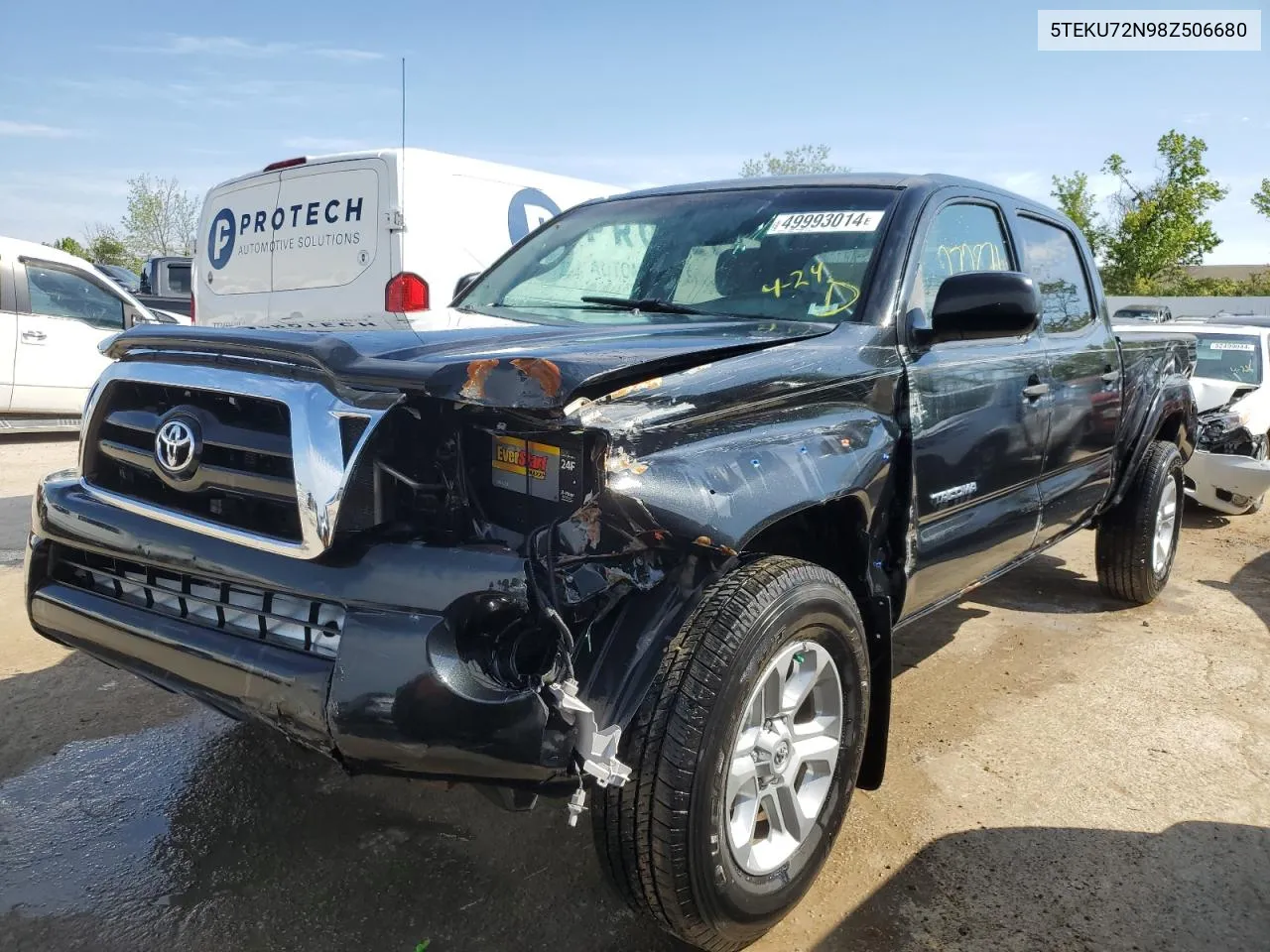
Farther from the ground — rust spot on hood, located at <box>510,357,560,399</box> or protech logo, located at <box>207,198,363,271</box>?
protech logo, located at <box>207,198,363,271</box>

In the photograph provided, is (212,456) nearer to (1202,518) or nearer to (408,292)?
(408,292)

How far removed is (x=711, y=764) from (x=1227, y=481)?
668 cm

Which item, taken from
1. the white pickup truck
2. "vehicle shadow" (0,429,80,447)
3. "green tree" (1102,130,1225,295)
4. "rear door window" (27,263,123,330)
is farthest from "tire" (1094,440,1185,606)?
"green tree" (1102,130,1225,295)

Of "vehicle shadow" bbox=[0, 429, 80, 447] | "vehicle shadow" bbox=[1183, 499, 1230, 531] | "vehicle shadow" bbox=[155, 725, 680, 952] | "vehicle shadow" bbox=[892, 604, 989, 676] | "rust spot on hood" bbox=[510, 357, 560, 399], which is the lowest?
"vehicle shadow" bbox=[155, 725, 680, 952]

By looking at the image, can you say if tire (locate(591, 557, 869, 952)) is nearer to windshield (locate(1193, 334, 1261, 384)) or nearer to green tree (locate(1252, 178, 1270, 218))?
windshield (locate(1193, 334, 1261, 384))

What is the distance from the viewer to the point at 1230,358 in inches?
366

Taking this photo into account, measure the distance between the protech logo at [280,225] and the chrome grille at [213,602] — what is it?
4572mm

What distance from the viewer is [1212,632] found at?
191 inches

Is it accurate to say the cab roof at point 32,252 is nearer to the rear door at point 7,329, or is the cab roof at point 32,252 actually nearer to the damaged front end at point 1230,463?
the rear door at point 7,329

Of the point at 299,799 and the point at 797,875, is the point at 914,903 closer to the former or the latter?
the point at 797,875

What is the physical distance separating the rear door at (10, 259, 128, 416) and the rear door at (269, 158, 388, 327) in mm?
3245

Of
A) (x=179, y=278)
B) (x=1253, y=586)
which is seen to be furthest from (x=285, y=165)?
(x=179, y=278)

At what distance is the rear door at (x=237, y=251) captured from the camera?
7352 mm

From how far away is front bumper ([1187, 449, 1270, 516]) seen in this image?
709cm
